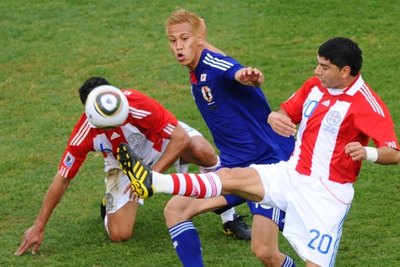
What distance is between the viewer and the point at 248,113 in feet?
29.0

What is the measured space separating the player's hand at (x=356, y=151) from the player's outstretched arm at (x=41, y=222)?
3.02m

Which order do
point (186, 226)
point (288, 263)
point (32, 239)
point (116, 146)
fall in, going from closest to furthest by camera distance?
1. point (288, 263)
2. point (186, 226)
3. point (32, 239)
4. point (116, 146)

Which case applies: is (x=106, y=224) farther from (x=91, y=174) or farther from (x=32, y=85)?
(x=32, y=85)

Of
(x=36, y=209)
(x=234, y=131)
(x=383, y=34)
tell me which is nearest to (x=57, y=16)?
(x=383, y=34)

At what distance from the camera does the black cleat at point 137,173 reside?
762cm

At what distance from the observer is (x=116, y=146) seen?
9758mm

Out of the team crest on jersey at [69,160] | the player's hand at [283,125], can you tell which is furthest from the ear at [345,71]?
the team crest on jersey at [69,160]

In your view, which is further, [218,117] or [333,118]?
[218,117]

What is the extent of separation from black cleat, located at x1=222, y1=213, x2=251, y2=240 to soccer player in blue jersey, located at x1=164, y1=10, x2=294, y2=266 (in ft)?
2.68

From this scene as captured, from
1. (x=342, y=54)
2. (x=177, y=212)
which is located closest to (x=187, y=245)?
(x=177, y=212)

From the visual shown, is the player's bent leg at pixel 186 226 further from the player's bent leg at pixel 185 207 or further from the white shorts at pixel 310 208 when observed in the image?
the white shorts at pixel 310 208

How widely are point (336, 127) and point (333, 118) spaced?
69 millimetres

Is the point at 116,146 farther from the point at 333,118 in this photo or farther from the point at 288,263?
the point at 333,118

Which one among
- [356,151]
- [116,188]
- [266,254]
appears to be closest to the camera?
[356,151]
